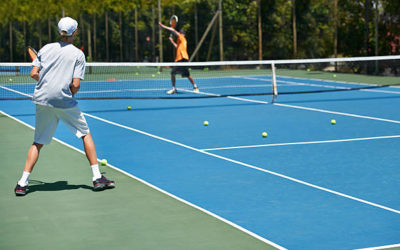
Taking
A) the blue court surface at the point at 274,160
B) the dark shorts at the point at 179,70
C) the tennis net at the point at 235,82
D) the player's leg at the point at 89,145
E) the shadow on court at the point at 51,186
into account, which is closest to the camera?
the blue court surface at the point at 274,160

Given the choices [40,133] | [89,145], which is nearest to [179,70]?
[89,145]

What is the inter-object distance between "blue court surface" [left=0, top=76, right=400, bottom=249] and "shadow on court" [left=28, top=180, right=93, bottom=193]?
0.80 meters

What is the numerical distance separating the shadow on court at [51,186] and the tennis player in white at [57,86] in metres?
0.36

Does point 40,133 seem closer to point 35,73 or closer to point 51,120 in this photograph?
point 51,120

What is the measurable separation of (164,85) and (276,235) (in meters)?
16.2

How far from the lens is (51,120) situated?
23.2 ft

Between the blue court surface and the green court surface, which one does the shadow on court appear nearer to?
the green court surface

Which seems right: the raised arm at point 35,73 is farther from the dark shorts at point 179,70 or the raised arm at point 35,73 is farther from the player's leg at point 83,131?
the dark shorts at point 179,70

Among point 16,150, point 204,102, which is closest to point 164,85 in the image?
point 204,102

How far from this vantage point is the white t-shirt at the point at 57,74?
6859 millimetres

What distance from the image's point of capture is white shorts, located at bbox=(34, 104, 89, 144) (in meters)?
7.00

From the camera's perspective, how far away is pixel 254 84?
2181 centimetres

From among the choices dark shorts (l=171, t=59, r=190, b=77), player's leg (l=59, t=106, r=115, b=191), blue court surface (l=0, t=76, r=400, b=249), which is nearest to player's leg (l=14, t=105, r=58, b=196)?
player's leg (l=59, t=106, r=115, b=191)

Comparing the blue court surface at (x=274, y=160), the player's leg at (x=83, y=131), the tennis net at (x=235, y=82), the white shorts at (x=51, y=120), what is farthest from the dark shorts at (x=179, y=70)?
the white shorts at (x=51, y=120)
